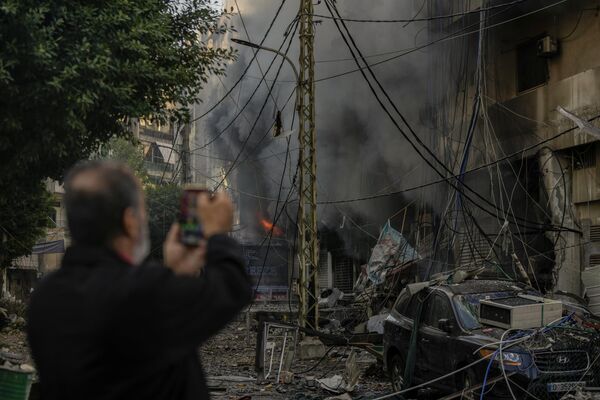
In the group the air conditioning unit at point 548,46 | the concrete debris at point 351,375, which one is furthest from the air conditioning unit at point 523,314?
the air conditioning unit at point 548,46

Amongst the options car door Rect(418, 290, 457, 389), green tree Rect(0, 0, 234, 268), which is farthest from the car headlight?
green tree Rect(0, 0, 234, 268)

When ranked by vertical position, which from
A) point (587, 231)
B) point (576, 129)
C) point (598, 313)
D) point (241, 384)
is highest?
point (576, 129)

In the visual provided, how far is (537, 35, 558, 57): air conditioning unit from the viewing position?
17484 millimetres

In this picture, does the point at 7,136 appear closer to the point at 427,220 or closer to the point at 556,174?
the point at 556,174

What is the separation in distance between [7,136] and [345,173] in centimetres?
2056

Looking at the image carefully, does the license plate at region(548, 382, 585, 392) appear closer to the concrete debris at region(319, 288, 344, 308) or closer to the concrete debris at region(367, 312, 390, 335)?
the concrete debris at region(367, 312, 390, 335)

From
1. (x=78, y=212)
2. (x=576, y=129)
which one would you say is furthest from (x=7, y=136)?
(x=576, y=129)

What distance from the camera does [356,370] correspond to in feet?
38.2

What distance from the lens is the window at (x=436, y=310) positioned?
402 inches

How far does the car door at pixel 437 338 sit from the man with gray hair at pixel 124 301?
313 inches

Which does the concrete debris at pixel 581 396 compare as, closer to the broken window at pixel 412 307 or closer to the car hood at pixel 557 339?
the car hood at pixel 557 339

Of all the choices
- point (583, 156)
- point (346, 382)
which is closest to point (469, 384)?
point (346, 382)

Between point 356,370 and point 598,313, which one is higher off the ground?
point 598,313

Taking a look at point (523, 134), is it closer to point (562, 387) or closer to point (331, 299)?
point (562, 387)
